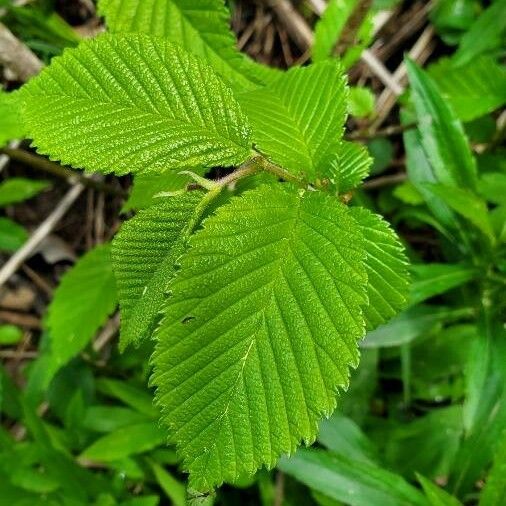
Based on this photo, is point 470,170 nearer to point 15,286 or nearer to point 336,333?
point 336,333

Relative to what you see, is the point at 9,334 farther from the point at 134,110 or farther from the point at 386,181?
the point at 134,110

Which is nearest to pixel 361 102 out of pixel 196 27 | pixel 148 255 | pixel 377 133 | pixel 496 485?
pixel 377 133

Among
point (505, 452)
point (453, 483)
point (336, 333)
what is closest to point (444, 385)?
point (453, 483)

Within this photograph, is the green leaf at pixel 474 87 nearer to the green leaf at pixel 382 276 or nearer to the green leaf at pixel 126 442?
the green leaf at pixel 382 276

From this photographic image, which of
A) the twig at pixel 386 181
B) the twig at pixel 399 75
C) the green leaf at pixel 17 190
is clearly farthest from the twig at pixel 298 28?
the green leaf at pixel 17 190

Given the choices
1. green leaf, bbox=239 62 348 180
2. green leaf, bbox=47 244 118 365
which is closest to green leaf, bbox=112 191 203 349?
green leaf, bbox=239 62 348 180
